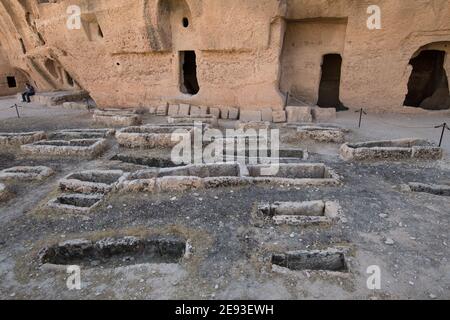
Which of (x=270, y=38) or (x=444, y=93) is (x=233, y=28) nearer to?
(x=270, y=38)

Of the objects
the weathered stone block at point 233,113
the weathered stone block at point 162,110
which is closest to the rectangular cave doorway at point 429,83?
the weathered stone block at point 233,113

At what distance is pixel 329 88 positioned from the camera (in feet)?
49.4

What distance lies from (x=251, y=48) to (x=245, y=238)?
8.37 m

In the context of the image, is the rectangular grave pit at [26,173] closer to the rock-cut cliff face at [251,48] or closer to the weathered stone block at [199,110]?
the weathered stone block at [199,110]

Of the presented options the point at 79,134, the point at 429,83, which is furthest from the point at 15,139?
the point at 429,83

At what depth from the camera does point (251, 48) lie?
1114 cm

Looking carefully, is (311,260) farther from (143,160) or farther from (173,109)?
(173,109)

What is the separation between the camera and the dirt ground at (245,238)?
3.75m

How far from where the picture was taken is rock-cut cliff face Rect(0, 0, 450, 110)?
10.7m

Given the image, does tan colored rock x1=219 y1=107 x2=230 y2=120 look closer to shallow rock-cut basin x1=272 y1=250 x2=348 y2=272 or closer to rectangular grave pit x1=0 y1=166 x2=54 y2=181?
rectangular grave pit x1=0 y1=166 x2=54 y2=181

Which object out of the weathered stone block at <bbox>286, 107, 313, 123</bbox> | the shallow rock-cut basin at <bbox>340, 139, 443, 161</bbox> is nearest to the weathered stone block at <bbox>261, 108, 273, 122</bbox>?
the weathered stone block at <bbox>286, 107, 313, 123</bbox>

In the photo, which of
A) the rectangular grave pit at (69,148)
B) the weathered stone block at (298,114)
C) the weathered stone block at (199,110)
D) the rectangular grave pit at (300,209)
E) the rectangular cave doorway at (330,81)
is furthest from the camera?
the rectangular cave doorway at (330,81)

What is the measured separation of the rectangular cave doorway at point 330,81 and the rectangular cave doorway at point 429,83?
3.23 m

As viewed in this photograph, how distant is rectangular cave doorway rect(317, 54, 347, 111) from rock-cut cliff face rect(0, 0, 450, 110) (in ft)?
0.16
